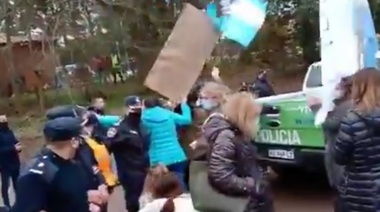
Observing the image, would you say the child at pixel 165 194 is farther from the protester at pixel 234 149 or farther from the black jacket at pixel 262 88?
the black jacket at pixel 262 88

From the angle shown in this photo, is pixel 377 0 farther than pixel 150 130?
Yes

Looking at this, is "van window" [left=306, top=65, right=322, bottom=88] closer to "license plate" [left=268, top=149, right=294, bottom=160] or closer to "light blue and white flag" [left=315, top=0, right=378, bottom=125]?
"license plate" [left=268, top=149, right=294, bottom=160]

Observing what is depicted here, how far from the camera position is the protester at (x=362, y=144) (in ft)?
18.2

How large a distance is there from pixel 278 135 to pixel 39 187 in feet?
17.1

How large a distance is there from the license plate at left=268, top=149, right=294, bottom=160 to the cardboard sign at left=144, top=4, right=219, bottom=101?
331 cm

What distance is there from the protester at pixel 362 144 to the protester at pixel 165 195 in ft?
3.94

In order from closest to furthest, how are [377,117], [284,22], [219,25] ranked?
[377,117], [219,25], [284,22]

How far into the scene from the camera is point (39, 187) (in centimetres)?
482

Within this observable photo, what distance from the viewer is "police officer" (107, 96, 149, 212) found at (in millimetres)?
8273

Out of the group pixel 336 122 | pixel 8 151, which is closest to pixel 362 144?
pixel 336 122

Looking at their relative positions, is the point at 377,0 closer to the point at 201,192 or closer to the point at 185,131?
the point at 185,131

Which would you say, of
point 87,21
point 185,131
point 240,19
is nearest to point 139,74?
point 87,21

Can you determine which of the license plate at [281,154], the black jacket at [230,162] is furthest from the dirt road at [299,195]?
the black jacket at [230,162]

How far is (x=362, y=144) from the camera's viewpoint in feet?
18.2
